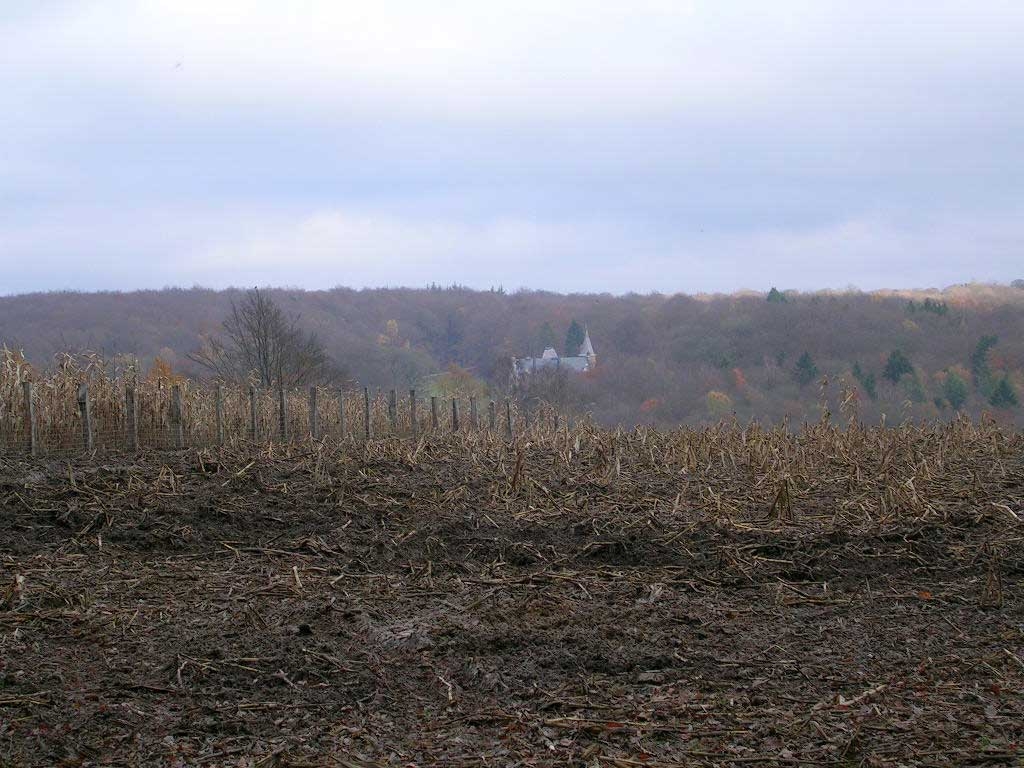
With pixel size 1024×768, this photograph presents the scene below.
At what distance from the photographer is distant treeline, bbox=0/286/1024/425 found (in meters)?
65.6

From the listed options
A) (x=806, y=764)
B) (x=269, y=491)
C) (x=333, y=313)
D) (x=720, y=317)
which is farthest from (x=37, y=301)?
(x=806, y=764)

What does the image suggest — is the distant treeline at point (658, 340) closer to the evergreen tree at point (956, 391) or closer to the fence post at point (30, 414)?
the evergreen tree at point (956, 391)

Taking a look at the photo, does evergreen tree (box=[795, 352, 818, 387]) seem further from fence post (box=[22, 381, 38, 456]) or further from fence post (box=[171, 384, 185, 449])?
fence post (box=[22, 381, 38, 456])

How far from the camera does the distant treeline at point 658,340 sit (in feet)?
215

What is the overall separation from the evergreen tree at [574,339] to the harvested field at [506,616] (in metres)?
87.9

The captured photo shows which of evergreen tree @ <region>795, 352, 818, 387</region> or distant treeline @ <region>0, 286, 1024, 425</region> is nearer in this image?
distant treeline @ <region>0, 286, 1024, 425</region>

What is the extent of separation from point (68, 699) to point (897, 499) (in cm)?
661

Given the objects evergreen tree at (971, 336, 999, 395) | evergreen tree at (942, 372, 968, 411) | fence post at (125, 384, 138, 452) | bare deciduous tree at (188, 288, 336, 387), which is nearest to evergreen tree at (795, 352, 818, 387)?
evergreen tree at (942, 372, 968, 411)

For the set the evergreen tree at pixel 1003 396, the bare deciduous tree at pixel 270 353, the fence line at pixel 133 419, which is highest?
the bare deciduous tree at pixel 270 353

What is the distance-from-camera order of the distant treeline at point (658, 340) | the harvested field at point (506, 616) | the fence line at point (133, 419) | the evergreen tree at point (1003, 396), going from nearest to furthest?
the harvested field at point (506, 616) < the fence line at point (133, 419) < the evergreen tree at point (1003, 396) < the distant treeline at point (658, 340)

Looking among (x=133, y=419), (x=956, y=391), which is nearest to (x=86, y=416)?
(x=133, y=419)

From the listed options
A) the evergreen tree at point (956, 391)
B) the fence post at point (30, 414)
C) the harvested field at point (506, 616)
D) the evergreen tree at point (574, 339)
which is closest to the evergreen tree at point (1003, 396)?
the evergreen tree at point (956, 391)

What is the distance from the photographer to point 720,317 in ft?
301

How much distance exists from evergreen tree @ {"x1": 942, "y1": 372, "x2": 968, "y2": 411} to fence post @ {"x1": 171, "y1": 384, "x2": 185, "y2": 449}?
184 feet
